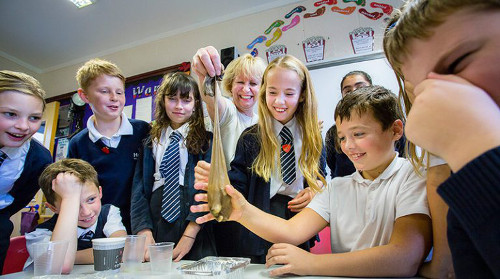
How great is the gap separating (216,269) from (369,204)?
1.75ft

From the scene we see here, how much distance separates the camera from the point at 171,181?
128 cm

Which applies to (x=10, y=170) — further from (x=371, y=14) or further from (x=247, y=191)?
(x=371, y=14)

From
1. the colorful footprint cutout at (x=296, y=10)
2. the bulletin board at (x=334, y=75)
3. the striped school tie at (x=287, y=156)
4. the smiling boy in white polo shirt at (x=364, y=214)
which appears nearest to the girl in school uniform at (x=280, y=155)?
the striped school tie at (x=287, y=156)

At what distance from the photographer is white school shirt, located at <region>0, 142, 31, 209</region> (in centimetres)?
118

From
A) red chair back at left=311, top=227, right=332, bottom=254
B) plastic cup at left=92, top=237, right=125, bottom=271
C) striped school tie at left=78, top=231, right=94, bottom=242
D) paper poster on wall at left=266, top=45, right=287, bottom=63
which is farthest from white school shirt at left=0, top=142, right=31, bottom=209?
paper poster on wall at left=266, top=45, right=287, bottom=63

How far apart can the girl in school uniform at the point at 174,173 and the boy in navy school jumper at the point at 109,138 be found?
11 centimetres

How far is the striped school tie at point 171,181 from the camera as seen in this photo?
1.23 meters

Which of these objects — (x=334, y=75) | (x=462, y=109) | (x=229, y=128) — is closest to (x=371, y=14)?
(x=334, y=75)

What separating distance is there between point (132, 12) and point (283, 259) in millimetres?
2963

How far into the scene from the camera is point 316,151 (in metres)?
1.12

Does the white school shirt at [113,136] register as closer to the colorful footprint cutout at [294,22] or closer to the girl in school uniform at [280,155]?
the girl in school uniform at [280,155]

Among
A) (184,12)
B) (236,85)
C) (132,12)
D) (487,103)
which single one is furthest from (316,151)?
(132,12)

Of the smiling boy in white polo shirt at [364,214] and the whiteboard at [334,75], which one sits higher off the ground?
the whiteboard at [334,75]

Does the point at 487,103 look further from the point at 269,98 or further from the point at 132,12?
the point at 132,12
